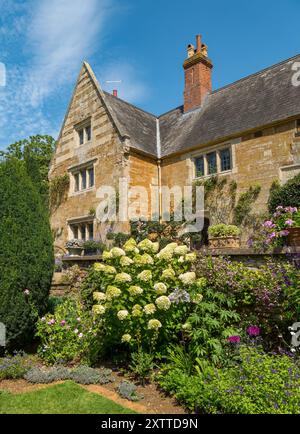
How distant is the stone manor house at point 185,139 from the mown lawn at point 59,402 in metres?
9.12

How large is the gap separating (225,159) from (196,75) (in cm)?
586

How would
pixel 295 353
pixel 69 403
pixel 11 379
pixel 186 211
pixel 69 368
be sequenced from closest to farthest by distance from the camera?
pixel 69 403 → pixel 295 353 → pixel 11 379 → pixel 69 368 → pixel 186 211

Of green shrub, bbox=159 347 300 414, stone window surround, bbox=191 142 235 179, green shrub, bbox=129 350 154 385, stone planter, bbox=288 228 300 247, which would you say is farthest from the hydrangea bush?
stone window surround, bbox=191 142 235 179

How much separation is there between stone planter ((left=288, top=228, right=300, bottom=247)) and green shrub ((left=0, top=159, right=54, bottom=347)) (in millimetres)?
4543

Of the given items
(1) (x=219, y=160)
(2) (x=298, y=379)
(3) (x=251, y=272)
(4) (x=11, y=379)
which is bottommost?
(4) (x=11, y=379)

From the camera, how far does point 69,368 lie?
5.29 m

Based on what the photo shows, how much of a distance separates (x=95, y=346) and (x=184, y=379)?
1929mm

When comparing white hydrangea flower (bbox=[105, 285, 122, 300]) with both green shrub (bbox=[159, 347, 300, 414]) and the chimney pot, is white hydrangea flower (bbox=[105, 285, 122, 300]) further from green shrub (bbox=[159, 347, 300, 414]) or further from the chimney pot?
the chimney pot

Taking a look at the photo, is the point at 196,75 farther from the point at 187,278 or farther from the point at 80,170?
the point at 187,278

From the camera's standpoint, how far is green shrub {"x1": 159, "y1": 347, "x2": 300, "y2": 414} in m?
3.35

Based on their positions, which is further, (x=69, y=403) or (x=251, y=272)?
(x=251, y=272)

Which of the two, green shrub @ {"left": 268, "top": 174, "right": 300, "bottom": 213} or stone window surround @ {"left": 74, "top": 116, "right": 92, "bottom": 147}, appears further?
stone window surround @ {"left": 74, "top": 116, "right": 92, "bottom": 147}
